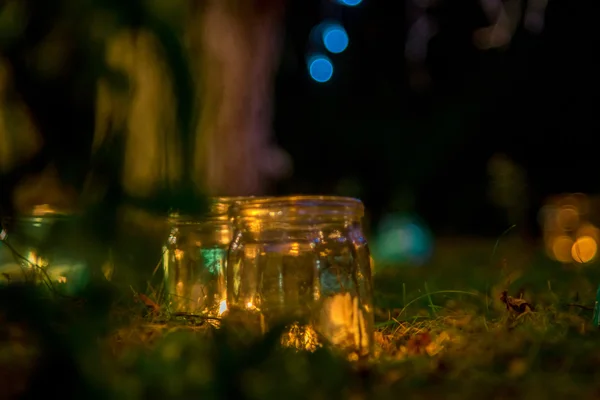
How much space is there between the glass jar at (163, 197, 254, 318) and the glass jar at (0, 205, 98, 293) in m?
0.24

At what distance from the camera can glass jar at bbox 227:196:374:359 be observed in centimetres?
85

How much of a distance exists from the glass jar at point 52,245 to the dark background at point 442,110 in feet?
6.65

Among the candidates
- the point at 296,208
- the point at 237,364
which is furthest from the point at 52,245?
Answer: the point at 296,208

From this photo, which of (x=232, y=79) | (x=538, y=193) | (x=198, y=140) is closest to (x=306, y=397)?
(x=198, y=140)

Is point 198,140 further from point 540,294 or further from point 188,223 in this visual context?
point 540,294

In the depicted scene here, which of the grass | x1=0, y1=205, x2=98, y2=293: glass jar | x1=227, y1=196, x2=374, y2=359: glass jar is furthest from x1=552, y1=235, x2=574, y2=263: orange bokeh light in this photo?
x1=0, y1=205, x2=98, y2=293: glass jar

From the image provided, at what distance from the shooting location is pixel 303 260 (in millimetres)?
875

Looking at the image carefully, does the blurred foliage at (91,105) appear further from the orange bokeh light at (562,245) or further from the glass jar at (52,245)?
the orange bokeh light at (562,245)

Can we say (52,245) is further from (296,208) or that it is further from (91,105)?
(296,208)

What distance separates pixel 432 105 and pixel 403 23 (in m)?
0.43

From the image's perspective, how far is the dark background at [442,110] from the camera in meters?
3.40

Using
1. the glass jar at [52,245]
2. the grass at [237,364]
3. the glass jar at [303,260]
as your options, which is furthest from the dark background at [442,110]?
the grass at [237,364]

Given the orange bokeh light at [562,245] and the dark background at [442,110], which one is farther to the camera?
the orange bokeh light at [562,245]

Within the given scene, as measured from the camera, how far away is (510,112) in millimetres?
4047
